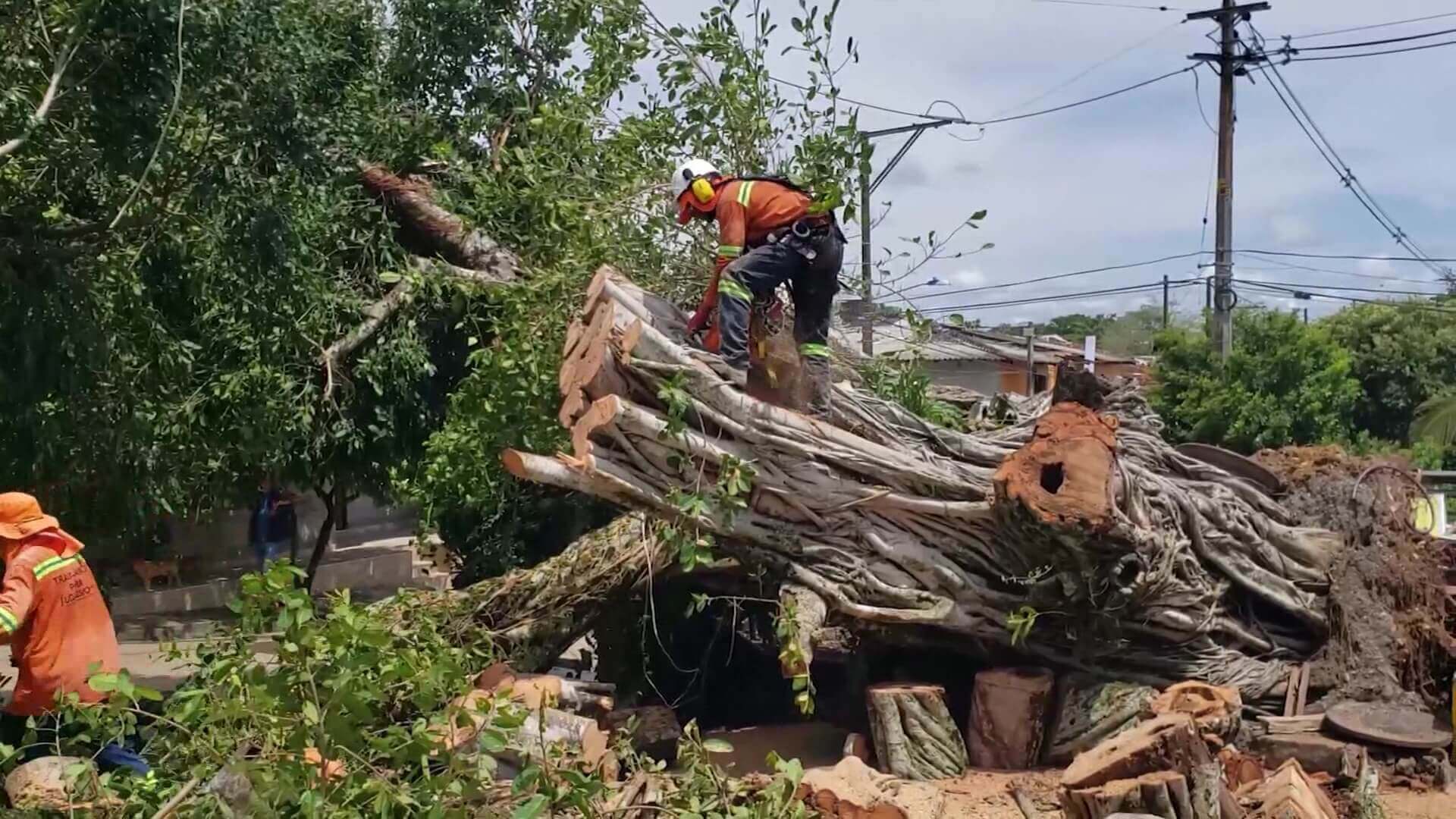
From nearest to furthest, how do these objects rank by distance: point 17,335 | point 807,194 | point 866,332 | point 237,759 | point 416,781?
point 237,759, point 416,781, point 17,335, point 807,194, point 866,332

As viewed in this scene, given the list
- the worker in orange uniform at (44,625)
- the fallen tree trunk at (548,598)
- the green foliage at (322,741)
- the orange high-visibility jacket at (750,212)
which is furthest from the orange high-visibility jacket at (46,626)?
the orange high-visibility jacket at (750,212)

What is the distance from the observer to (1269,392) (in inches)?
711

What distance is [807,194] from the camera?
5723 mm

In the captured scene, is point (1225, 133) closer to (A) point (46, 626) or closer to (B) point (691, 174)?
(B) point (691, 174)

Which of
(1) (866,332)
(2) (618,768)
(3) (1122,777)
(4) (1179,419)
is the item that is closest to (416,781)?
(2) (618,768)

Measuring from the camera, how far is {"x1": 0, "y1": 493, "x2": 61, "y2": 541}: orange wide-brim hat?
4.03 meters

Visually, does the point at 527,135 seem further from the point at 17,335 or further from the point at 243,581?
the point at 243,581

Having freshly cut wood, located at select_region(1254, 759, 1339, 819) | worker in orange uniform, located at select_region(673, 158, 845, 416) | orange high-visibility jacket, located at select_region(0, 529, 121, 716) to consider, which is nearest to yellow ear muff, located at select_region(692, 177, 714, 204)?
worker in orange uniform, located at select_region(673, 158, 845, 416)

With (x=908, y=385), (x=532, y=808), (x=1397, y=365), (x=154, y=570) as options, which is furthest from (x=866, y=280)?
(x=1397, y=365)

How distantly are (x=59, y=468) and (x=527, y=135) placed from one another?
364cm

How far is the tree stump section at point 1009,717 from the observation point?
6.25 meters

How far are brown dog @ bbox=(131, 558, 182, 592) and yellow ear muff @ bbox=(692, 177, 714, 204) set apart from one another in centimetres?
1006

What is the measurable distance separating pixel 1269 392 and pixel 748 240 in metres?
14.6

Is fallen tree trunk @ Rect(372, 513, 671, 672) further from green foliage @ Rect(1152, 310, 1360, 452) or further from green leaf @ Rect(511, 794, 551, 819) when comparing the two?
green foliage @ Rect(1152, 310, 1360, 452)
